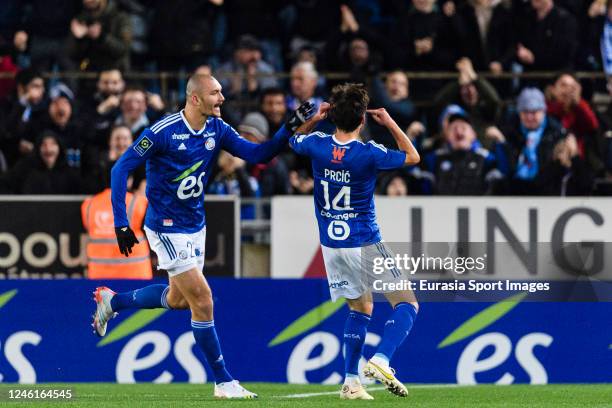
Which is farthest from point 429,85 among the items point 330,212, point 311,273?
point 330,212

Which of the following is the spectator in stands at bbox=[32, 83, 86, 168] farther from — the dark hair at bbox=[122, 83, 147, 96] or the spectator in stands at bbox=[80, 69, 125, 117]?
the dark hair at bbox=[122, 83, 147, 96]

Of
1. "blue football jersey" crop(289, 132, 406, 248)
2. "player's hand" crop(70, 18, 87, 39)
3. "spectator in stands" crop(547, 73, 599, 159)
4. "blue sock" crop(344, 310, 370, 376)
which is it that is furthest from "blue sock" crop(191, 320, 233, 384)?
"player's hand" crop(70, 18, 87, 39)

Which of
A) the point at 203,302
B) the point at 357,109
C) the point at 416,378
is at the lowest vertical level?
the point at 416,378

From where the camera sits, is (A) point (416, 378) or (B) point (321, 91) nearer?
(A) point (416, 378)

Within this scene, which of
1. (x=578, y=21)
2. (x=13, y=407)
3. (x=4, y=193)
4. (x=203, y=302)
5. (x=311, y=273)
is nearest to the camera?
(x=13, y=407)

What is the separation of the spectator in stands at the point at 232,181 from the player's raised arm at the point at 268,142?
164 inches

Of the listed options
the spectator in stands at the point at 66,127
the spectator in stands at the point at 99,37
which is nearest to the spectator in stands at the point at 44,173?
the spectator in stands at the point at 66,127

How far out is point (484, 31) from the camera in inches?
733

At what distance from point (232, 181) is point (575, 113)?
389 cm

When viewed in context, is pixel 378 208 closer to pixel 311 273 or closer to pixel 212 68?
pixel 311 273

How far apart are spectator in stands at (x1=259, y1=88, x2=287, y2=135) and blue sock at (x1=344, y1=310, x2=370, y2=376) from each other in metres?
6.09

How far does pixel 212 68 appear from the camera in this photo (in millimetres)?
19500

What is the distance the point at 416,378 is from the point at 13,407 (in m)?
4.48

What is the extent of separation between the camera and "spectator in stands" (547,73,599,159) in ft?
55.1
